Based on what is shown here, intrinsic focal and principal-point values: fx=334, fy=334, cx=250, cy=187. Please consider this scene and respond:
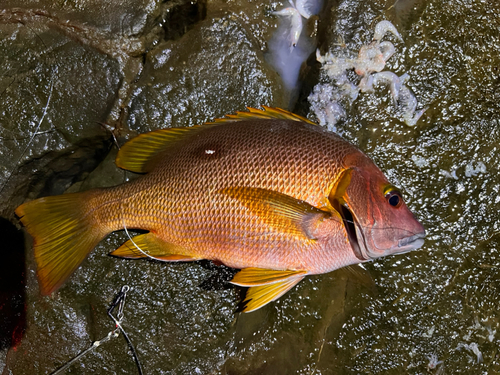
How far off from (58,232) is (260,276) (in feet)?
4.12

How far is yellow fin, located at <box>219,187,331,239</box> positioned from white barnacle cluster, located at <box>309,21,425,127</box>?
2.78 ft

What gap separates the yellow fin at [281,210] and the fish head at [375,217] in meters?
0.14

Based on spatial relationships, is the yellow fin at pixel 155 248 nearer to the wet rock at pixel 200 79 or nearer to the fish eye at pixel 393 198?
the wet rock at pixel 200 79

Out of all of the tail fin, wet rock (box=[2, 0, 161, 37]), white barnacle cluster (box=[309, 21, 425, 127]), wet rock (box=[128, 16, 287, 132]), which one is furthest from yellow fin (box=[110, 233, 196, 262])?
wet rock (box=[2, 0, 161, 37])

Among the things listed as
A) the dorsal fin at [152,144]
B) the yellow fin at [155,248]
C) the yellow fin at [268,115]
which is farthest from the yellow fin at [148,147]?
the yellow fin at [155,248]

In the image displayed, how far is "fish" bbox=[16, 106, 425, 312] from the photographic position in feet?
5.77

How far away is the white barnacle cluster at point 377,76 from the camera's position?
2.29 metres

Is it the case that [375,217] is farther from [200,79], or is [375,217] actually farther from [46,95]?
[46,95]

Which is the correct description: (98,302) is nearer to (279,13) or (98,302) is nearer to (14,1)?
(14,1)

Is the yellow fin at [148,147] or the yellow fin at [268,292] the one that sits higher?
the yellow fin at [148,147]

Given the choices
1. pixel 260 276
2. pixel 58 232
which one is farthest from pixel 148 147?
pixel 260 276

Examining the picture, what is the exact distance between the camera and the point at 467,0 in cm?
233

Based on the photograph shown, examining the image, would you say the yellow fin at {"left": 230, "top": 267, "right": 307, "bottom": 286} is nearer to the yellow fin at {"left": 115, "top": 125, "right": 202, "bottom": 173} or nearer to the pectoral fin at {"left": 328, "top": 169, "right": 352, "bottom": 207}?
the pectoral fin at {"left": 328, "top": 169, "right": 352, "bottom": 207}

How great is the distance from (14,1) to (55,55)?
1.77 ft
